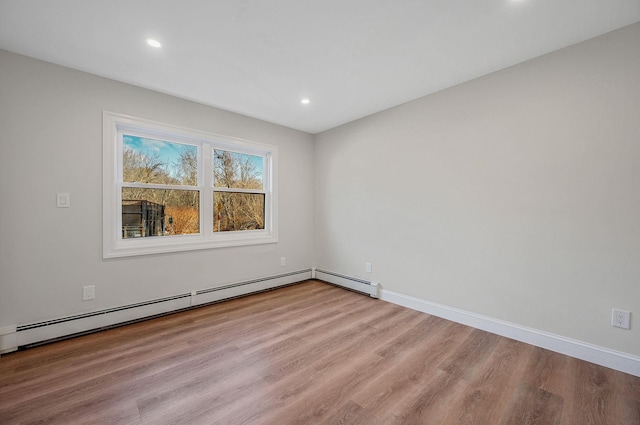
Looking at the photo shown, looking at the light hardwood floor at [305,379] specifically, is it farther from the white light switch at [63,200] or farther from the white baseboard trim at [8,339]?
the white light switch at [63,200]

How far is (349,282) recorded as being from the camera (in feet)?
12.5

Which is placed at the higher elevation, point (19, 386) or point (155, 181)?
point (155, 181)

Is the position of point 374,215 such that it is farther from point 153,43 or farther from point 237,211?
point 153,43

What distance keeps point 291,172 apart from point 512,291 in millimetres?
3162

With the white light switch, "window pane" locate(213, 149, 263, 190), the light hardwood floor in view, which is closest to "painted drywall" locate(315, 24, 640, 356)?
the light hardwood floor

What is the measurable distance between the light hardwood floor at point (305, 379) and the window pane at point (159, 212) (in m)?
1.04

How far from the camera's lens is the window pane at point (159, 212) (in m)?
2.84

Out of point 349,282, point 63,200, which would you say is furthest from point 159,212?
point 349,282

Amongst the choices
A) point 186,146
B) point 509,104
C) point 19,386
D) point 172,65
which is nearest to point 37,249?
point 19,386

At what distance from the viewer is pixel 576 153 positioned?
2.07 m

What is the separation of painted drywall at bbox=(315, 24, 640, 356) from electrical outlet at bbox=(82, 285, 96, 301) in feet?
10.2

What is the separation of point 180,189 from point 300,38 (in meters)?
2.22

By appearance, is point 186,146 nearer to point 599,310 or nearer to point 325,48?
point 325,48

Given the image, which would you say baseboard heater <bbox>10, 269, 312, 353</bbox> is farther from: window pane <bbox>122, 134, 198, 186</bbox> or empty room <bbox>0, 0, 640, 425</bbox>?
window pane <bbox>122, 134, 198, 186</bbox>
